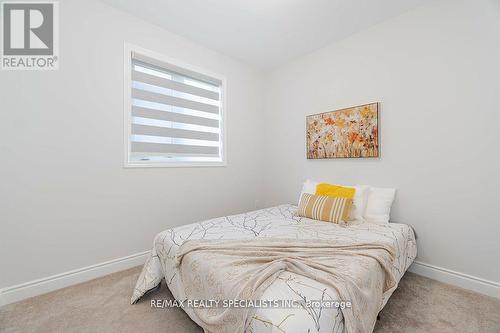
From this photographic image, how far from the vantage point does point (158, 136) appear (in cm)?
254

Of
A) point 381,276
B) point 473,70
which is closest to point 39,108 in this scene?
point 381,276

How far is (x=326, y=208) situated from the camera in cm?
217

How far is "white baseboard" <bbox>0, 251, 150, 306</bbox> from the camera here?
5.53 feet

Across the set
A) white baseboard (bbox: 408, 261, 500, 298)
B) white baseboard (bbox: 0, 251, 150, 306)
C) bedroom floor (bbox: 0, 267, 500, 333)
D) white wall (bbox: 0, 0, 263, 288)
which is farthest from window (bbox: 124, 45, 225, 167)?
white baseboard (bbox: 408, 261, 500, 298)

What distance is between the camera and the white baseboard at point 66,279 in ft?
5.53

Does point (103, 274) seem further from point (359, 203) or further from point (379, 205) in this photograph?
point (379, 205)

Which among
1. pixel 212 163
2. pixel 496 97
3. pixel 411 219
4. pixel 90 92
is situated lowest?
pixel 411 219

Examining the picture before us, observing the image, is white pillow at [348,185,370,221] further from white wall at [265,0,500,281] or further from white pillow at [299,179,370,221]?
white wall at [265,0,500,281]

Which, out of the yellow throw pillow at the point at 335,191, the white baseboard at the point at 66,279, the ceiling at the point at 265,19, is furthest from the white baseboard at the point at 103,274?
the ceiling at the point at 265,19

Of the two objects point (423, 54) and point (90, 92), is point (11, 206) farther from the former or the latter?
point (423, 54)

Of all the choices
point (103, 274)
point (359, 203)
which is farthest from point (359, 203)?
point (103, 274)

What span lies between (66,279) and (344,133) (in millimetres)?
3198

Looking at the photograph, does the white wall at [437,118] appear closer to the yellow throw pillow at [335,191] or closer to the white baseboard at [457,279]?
the white baseboard at [457,279]

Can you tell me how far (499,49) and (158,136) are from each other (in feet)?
10.7
